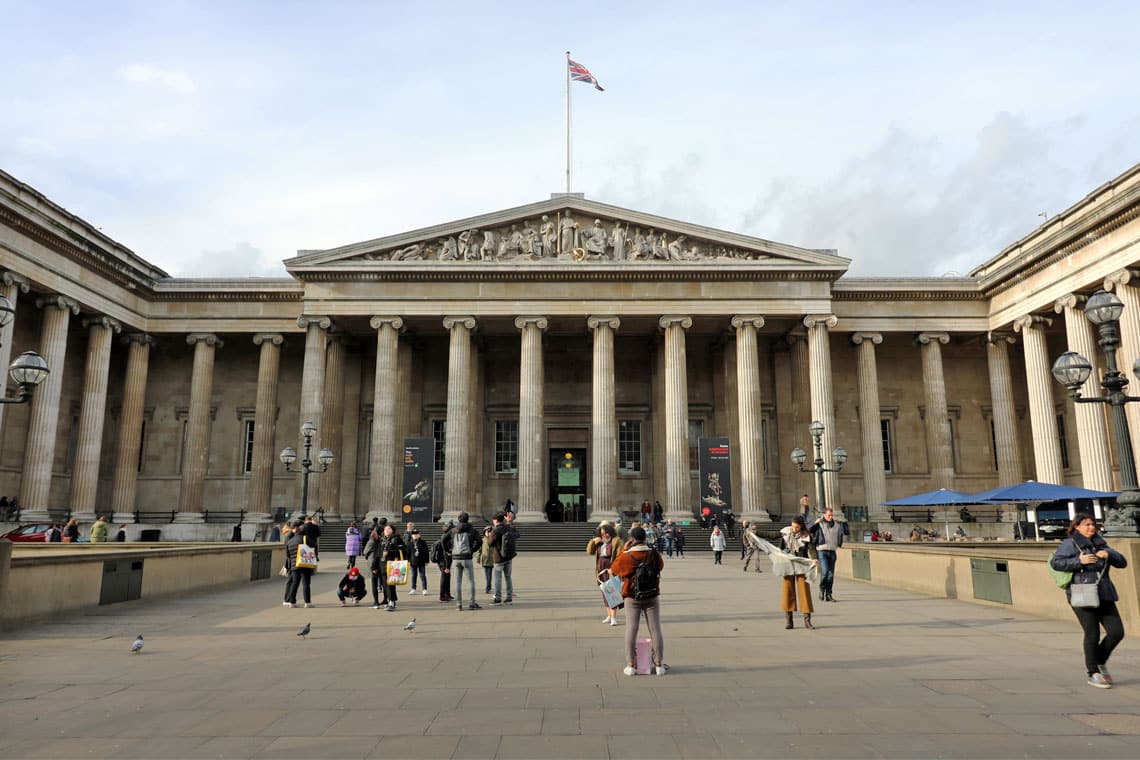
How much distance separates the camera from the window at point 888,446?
39.8 metres

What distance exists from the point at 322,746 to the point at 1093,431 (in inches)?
1303

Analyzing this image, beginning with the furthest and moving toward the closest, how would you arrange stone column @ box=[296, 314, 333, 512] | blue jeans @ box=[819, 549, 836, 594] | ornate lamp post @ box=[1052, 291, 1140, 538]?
stone column @ box=[296, 314, 333, 512] < blue jeans @ box=[819, 549, 836, 594] < ornate lamp post @ box=[1052, 291, 1140, 538]

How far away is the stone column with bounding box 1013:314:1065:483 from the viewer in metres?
33.8

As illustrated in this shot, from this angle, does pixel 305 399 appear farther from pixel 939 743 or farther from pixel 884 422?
pixel 939 743

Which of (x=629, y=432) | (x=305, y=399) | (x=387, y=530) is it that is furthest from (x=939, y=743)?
(x=629, y=432)

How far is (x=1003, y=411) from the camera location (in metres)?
36.9

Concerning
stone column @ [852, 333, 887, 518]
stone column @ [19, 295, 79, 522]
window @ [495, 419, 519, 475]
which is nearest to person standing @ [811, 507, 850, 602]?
stone column @ [852, 333, 887, 518]

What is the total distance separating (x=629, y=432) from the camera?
134 ft

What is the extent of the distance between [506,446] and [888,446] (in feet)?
65.5

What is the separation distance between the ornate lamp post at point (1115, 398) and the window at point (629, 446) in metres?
29.5

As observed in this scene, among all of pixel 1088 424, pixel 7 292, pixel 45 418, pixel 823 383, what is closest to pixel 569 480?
pixel 823 383

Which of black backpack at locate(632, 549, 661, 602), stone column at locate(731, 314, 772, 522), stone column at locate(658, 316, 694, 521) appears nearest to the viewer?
black backpack at locate(632, 549, 661, 602)

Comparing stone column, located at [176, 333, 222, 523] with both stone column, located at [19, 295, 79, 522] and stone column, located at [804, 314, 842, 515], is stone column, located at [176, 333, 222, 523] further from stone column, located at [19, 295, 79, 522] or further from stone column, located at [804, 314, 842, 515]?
stone column, located at [804, 314, 842, 515]

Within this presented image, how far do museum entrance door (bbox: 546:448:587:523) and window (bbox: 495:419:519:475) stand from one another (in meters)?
2.07
